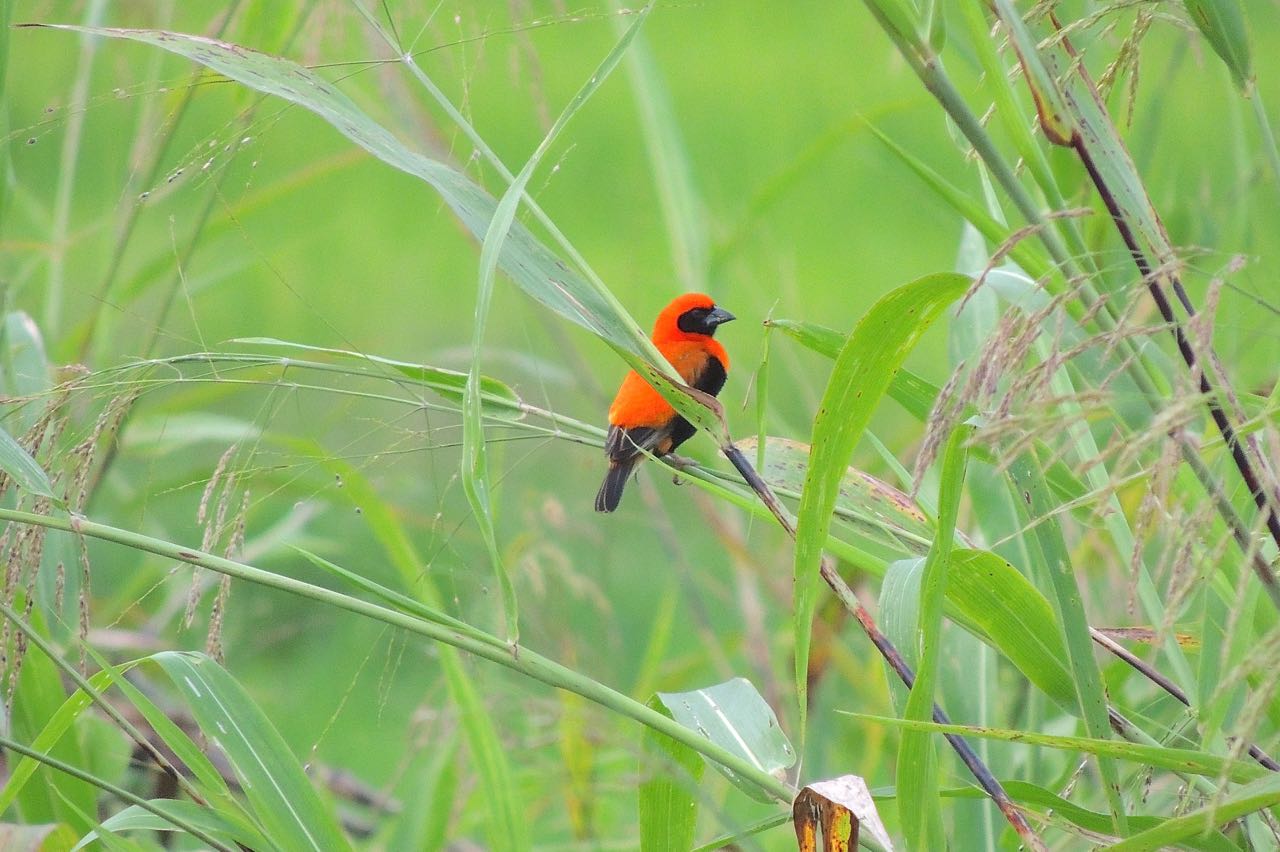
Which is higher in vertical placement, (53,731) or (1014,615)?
(1014,615)

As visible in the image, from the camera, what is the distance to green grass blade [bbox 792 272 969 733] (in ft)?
3.33

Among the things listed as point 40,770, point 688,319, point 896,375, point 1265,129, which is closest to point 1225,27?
point 1265,129

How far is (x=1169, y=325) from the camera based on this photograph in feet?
2.81

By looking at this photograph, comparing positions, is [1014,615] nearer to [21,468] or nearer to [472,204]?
[472,204]

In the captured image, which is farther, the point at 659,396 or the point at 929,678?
the point at 659,396

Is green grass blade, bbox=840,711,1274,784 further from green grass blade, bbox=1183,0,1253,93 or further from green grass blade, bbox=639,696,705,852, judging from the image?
green grass blade, bbox=1183,0,1253,93

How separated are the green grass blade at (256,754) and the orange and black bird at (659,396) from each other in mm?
1535

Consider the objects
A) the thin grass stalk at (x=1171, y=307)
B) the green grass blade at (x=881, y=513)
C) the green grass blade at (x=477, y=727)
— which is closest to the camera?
the thin grass stalk at (x=1171, y=307)

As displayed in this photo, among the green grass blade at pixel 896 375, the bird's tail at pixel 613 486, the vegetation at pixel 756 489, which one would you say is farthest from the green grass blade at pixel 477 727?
the bird's tail at pixel 613 486

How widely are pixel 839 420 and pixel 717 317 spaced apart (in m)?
2.20

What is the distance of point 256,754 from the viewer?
1.16 meters

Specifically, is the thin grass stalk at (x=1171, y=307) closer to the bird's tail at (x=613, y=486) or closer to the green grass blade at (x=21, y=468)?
the green grass blade at (x=21, y=468)

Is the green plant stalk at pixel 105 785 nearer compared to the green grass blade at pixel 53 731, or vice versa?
the green plant stalk at pixel 105 785

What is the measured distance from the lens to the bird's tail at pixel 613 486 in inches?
117
